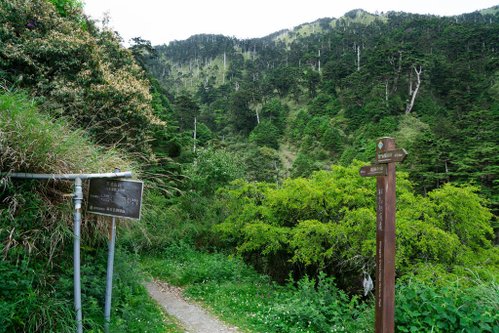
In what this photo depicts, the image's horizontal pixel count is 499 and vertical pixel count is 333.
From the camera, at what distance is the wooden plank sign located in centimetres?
370

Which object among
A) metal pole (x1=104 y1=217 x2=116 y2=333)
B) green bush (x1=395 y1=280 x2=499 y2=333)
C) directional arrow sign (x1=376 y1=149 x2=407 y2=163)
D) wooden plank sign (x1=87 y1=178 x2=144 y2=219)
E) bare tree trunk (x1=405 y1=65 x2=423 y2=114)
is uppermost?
bare tree trunk (x1=405 y1=65 x2=423 y2=114)

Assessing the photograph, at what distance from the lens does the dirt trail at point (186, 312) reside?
6.56 m

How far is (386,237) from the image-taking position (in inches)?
167

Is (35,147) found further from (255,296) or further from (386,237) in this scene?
(255,296)

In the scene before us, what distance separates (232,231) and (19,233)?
7603mm

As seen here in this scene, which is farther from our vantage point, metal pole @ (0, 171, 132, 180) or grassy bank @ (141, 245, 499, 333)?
grassy bank @ (141, 245, 499, 333)

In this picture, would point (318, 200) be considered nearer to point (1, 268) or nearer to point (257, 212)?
point (257, 212)

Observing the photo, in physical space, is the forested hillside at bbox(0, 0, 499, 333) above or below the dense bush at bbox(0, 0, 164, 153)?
below

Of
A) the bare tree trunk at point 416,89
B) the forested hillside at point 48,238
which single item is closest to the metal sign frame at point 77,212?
the forested hillside at point 48,238

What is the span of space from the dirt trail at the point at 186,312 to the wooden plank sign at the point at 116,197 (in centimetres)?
368

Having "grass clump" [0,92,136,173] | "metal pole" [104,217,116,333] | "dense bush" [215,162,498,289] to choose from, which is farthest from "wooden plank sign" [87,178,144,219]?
"dense bush" [215,162,498,289]

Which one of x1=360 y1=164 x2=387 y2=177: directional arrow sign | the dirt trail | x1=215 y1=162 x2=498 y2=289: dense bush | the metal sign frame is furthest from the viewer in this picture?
x1=215 y1=162 x2=498 y2=289: dense bush

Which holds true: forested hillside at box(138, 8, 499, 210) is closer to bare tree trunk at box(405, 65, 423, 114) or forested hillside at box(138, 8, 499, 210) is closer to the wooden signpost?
bare tree trunk at box(405, 65, 423, 114)

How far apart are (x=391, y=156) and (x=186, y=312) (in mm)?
5677
